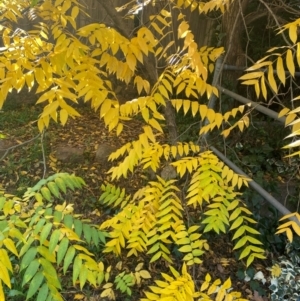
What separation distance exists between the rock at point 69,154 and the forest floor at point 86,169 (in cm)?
4

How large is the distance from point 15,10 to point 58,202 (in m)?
1.71

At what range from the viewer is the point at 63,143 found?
414 cm

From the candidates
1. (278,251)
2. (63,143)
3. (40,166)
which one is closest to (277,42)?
(278,251)

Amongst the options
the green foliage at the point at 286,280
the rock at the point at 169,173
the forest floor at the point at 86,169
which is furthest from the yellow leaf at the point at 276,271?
the rock at the point at 169,173

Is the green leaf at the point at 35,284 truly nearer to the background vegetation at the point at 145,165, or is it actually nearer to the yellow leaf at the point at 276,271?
the background vegetation at the point at 145,165

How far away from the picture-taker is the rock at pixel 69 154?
3.80 m

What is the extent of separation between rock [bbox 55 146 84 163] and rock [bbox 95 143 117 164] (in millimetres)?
173

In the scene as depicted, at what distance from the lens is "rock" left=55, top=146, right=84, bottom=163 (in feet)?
12.5

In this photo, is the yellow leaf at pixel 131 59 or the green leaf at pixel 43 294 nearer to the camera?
the green leaf at pixel 43 294

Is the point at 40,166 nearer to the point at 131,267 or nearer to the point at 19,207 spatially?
the point at 131,267

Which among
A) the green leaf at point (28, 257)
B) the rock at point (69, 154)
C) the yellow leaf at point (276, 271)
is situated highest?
the green leaf at point (28, 257)

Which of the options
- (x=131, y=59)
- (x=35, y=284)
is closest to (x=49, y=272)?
(x=35, y=284)

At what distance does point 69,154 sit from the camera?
384cm

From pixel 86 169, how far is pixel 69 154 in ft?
0.96
